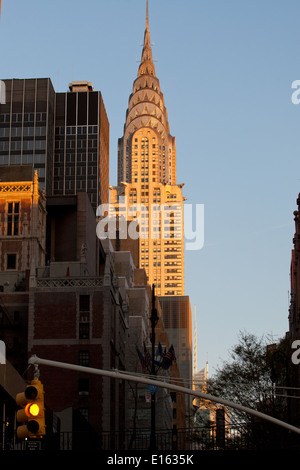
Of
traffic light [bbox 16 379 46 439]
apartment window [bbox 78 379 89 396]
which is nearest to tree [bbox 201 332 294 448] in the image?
apartment window [bbox 78 379 89 396]

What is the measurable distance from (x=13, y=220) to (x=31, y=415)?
96.4 m

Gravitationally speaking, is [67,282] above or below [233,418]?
above

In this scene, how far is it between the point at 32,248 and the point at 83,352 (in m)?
32.7

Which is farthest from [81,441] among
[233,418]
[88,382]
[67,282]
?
[67,282]

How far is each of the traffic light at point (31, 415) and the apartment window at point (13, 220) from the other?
9556 centimetres

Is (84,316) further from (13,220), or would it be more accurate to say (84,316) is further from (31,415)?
(31,415)

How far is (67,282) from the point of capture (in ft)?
300

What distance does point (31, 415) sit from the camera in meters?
24.9

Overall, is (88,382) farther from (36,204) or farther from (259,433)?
(36,204)

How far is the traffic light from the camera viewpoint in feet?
81.8

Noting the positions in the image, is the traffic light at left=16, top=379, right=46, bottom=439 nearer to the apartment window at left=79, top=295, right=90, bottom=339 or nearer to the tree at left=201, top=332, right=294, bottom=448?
the tree at left=201, top=332, right=294, bottom=448

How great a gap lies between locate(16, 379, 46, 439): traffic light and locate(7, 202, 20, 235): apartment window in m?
95.6

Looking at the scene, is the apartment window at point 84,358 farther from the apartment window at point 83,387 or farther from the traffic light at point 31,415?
the traffic light at point 31,415

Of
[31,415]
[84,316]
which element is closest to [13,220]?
[84,316]
